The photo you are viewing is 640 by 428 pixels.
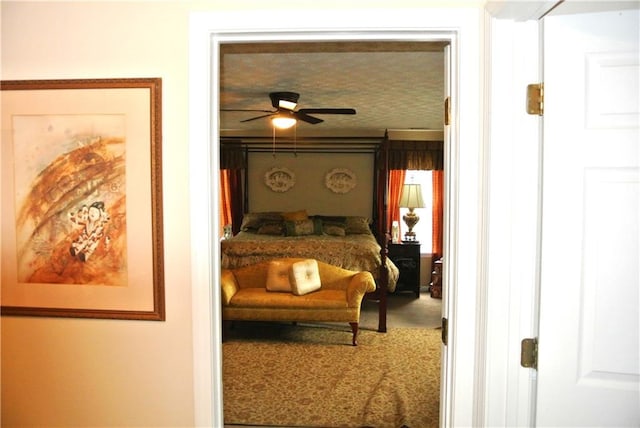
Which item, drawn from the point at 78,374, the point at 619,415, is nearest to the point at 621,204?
the point at 619,415

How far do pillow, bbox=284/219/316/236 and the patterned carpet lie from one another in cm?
151

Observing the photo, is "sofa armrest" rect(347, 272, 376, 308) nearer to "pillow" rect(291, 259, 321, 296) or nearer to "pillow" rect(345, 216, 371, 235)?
"pillow" rect(291, 259, 321, 296)

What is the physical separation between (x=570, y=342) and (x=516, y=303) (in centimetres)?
17

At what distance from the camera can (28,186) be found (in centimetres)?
142

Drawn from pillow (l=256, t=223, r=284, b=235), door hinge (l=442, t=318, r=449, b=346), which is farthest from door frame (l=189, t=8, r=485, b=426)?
pillow (l=256, t=223, r=284, b=235)

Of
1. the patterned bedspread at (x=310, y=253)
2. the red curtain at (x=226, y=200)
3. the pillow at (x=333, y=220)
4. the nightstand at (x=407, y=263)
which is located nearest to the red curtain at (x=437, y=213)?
the nightstand at (x=407, y=263)

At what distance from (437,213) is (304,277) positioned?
9.70ft

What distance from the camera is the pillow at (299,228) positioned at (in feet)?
19.5

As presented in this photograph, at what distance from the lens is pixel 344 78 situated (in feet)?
11.3

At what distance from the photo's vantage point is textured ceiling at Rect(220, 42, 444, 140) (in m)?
2.19

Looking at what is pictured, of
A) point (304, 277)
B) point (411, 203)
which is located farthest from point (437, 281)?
point (304, 277)

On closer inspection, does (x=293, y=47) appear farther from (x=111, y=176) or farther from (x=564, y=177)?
(x=564, y=177)

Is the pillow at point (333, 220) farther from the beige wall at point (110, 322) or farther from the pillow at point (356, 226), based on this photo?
the beige wall at point (110, 322)

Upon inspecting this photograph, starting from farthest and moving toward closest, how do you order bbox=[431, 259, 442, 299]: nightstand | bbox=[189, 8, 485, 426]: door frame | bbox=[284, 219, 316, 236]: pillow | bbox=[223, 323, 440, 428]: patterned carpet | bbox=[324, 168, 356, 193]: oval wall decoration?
bbox=[324, 168, 356, 193]: oval wall decoration
bbox=[431, 259, 442, 299]: nightstand
bbox=[284, 219, 316, 236]: pillow
bbox=[223, 323, 440, 428]: patterned carpet
bbox=[189, 8, 485, 426]: door frame
